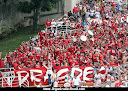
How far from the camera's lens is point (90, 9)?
A: 3309 centimetres

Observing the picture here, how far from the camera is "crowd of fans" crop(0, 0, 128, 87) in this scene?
2112 centimetres

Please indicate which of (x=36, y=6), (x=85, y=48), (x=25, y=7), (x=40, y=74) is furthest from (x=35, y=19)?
(x=40, y=74)

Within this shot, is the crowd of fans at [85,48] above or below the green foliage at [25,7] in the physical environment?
below

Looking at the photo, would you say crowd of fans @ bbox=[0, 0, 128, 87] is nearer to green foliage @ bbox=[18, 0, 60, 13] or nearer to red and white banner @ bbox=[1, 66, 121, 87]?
red and white banner @ bbox=[1, 66, 121, 87]

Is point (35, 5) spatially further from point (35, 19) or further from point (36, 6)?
point (35, 19)

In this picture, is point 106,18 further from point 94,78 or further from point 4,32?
point 94,78

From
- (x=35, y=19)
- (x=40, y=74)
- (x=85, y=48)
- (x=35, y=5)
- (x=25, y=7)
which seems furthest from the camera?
(x=35, y=19)

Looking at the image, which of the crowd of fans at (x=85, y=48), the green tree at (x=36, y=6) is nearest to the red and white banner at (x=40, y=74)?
the crowd of fans at (x=85, y=48)

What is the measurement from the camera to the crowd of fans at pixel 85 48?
21.1 m

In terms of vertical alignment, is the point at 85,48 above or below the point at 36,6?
below

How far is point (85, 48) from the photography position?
2523 centimetres

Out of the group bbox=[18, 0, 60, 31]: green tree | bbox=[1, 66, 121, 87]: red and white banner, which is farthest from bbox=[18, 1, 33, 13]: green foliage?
bbox=[1, 66, 121, 87]: red and white banner

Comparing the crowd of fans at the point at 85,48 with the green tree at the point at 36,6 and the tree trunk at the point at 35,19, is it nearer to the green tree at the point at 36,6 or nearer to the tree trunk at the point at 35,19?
the green tree at the point at 36,6


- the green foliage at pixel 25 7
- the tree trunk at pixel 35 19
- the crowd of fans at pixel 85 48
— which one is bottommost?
the crowd of fans at pixel 85 48
